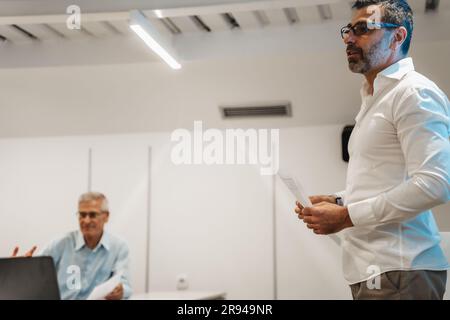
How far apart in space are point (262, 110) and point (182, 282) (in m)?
→ 1.17

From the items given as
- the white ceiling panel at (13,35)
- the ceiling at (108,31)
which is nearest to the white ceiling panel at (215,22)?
the ceiling at (108,31)

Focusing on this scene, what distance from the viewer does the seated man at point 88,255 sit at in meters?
1.88

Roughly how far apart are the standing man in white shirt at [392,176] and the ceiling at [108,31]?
45 cm

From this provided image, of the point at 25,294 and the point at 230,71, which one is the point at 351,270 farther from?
the point at 230,71

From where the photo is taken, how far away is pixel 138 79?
209 centimetres

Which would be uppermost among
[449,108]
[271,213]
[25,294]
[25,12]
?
[25,12]

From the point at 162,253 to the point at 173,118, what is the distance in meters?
Result: 0.97

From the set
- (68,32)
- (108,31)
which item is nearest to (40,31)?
(68,32)

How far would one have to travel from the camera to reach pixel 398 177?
3.82 feet

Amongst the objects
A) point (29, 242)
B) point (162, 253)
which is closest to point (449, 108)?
point (29, 242)

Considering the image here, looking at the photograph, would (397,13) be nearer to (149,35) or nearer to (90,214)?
(149,35)

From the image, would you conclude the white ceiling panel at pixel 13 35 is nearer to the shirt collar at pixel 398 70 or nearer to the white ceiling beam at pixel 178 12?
the white ceiling beam at pixel 178 12

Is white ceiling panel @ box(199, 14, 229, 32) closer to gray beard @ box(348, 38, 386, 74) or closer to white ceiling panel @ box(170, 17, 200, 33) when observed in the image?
white ceiling panel @ box(170, 17, 200, 33)

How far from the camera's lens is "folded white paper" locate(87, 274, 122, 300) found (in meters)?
1.75
